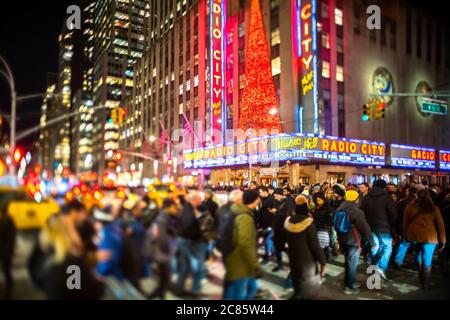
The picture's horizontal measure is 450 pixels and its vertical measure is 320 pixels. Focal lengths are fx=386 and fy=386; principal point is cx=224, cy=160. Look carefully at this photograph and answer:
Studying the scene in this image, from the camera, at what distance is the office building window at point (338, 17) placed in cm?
3509

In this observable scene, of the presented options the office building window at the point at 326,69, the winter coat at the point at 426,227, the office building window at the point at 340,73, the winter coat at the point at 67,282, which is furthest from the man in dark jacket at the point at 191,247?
the office building window at the point at 340,73

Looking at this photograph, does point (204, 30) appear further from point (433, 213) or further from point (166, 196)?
point (166, 196)

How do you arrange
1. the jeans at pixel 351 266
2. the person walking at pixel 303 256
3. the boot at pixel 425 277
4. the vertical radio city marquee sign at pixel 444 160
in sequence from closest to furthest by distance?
the person walking at pixel 303 256 → the jeans at pixel 351 266 → the boot at pixel 425 277 → the vertical radio city marquee sign at pixel 444 160

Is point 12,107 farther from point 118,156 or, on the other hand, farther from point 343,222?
point 343,222

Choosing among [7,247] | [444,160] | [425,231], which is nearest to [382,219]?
[425,231]

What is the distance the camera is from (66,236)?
3697 mm

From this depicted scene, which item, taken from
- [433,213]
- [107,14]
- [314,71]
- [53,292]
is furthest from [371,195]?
[314,71]

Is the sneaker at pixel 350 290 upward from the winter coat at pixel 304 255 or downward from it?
downward

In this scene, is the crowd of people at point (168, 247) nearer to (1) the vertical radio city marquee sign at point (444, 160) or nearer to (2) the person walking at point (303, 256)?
(2) the person walking at point (303, 256)

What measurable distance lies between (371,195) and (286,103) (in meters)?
24.2

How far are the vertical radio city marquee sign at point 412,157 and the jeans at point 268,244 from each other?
109 ft

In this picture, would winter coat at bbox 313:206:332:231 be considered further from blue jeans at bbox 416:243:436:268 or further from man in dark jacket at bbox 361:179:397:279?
blue jeans at bbox 416:243:436:268

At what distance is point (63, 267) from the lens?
3.70m

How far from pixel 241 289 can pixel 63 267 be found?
201cm
